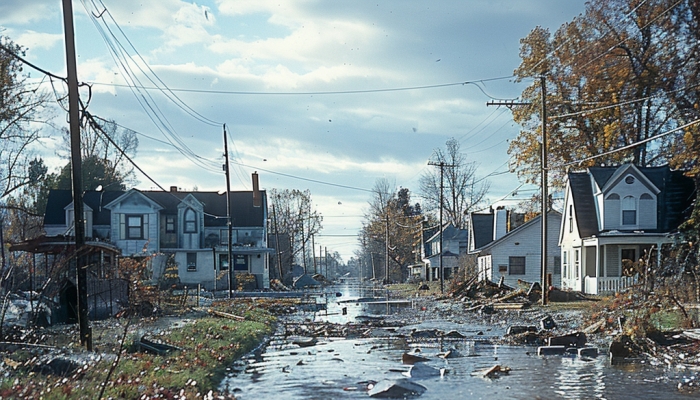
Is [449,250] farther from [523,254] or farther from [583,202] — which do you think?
[583,202]

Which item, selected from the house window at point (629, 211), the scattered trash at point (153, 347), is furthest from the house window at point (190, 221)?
the scattered trash at point (153, 347)

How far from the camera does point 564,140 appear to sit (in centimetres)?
4856

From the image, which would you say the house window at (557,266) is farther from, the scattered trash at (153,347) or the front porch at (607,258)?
the scattered trash at (153,347)

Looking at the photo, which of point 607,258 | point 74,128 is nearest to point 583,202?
point 607,258

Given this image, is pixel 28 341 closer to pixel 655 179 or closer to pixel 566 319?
pixel 566 319

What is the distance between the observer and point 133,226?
5672 centimetres

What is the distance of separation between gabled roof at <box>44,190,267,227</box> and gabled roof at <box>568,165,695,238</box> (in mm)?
28386

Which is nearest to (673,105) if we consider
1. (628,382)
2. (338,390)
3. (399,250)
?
(628,382)

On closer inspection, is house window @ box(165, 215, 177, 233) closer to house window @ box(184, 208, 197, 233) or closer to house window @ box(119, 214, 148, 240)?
house window @ box(184, 208, 197, 233)

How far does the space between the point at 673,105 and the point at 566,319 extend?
2139 cm

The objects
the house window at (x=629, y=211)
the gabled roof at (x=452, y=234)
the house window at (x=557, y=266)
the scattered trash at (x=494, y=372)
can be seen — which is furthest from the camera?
the gabled roof at (x=452, y=234)

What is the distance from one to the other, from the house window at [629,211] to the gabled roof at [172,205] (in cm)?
3100

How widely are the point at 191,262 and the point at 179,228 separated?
2.80m

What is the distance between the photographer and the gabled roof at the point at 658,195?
1564 inches
